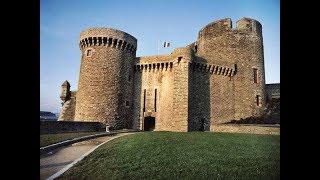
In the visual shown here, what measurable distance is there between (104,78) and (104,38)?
123 inches

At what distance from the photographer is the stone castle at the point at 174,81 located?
20500 mm

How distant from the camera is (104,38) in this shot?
823 inches

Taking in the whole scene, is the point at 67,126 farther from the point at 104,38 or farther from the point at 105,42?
the point at 104,38

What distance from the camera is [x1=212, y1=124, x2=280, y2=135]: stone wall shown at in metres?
15.1

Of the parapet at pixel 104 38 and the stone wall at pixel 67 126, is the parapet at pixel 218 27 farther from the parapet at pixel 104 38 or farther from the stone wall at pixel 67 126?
the stone wall at pixel 67 126

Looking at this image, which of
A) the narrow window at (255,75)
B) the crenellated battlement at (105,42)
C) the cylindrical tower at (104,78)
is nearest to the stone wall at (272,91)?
the narrow window at (255,75)

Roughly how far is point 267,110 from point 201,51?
803cm

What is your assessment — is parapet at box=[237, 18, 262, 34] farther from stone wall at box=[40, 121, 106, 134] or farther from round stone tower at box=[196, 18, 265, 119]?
stone wall at box=[40, 121, 106, 134]

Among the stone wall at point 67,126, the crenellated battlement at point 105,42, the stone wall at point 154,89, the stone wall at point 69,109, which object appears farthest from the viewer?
the stone wall at point 69,109

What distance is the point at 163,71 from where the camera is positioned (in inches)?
876

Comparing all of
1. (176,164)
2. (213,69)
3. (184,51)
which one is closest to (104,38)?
(184,51)

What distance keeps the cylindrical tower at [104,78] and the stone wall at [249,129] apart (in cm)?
733
